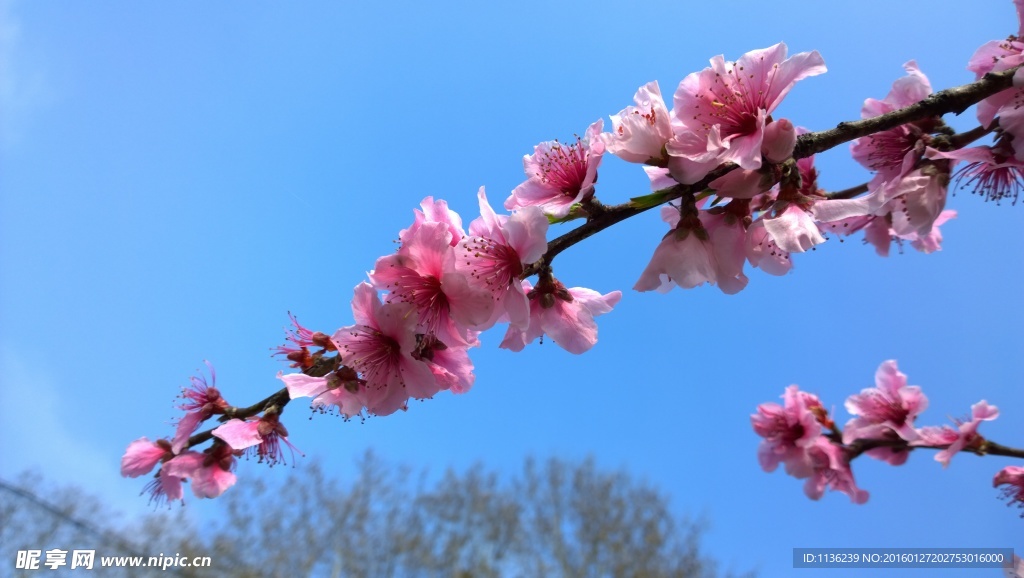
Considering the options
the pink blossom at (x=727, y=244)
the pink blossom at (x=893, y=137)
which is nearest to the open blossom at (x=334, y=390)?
the pink blossom at (x=727, y=244)

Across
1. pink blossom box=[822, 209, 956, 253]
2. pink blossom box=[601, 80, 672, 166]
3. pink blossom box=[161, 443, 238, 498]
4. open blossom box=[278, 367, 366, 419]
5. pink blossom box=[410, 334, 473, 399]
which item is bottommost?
pink blossom box=[161, 443, 238, 498]

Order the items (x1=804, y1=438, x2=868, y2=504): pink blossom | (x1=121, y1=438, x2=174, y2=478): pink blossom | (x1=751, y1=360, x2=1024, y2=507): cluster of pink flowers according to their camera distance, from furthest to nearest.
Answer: (x1=804, y1=438, x2=868, y2=504): pink blossom
(x1=751, y1=360, x2=1024, y2=507): cluster of pink flowers
(x1=121, y1=438, x2=174, y2=478): pink blossom

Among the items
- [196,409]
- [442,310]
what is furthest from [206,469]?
[442,310]

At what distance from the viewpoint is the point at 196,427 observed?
1655 mm

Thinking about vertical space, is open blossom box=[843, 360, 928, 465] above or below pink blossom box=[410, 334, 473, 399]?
above

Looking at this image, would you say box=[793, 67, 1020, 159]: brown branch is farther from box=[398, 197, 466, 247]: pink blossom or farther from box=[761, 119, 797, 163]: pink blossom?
box=[398, 197, 466, 247]: pink blossom

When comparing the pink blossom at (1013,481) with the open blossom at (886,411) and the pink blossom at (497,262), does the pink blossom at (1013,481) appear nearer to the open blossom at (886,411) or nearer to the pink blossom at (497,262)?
the open blossom at (886,411)

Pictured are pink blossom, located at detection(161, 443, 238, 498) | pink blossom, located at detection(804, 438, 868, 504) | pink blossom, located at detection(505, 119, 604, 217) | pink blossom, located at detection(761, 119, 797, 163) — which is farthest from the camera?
pink blossom, located at detection(804, 438, 868, 504)

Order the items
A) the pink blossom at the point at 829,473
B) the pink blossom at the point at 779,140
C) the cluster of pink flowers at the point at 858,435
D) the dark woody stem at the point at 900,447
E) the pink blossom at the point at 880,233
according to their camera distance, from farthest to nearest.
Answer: the pink blossom at the point at 829,473 → the cluster of pink flowers at the point at 858,435 → the dark woody stem at the point at 900,447 → the pink blossom at the point at 880,233 → the pink blossom at the point at 779,140

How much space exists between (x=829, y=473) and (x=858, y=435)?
0.90 feet

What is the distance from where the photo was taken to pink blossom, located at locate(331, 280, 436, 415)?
98 cm

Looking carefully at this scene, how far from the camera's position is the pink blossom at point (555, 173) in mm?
1037

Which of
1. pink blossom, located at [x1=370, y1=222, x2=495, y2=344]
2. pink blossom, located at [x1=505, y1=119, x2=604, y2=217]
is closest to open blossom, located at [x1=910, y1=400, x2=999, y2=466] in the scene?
pink blossom, located at [x1=505, y1=119, x2=604, y2=217]

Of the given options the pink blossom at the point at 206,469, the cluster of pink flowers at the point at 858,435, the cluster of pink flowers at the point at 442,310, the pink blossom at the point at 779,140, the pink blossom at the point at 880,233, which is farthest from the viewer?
the cluster of pink flowers at the point at 858,435
